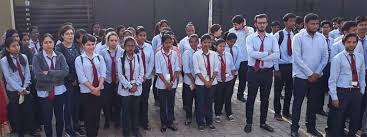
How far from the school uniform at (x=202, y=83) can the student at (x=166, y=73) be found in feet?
1.16

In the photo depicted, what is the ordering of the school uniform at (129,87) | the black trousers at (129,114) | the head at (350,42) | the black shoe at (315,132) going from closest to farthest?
the head at (350,42) → the school uniform at (129,87) → the black trousers at (129,114) → the black shoe at (315,132)

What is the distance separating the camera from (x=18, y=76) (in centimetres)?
604

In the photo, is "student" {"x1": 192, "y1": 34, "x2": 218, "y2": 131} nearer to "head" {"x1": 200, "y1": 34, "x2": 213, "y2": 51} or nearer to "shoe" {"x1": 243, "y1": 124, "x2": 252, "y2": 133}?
"head" {"x1": 200, "y1": 34, "x2": 213, "y2": 51}

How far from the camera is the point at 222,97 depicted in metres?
7.28

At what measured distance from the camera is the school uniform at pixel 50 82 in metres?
5.78

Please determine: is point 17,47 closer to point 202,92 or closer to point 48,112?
point 48,112

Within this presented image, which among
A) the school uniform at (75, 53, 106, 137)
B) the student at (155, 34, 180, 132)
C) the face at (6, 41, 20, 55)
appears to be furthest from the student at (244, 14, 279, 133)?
the face at (6, 41, 20, 55)

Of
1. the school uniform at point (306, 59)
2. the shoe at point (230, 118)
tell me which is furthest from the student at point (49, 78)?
the school uniform at point (306, 59)

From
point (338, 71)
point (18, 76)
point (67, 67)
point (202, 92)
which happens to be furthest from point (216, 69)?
point (18, 76)

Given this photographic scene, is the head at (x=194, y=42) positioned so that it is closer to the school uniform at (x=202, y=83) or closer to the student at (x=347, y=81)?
the school uniform at (x=202, y=83)

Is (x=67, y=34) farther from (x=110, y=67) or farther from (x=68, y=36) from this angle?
(x=110, y=67)

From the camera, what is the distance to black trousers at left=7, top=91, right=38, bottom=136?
6177 millimetres

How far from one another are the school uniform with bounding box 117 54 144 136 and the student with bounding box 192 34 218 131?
36.7 inches

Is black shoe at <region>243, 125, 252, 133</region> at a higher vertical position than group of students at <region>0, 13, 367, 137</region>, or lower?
lower
